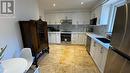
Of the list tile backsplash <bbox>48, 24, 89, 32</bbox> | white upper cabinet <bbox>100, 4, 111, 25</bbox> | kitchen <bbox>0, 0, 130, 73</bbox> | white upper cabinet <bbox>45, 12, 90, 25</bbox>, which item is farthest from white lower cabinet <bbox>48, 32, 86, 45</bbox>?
white upper cabinet <bbox>100, 4, 111, 25</bbox>

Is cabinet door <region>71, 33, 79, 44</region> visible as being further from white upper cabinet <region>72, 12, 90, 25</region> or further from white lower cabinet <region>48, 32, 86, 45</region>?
white upper cabinet <region>72, 12, 90, 25</region>

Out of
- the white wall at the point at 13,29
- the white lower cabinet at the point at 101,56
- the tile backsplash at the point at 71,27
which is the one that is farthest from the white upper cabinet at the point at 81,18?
the white wall at the point at 13,29

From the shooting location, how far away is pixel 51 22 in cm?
656

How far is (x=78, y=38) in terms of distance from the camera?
6117 mm

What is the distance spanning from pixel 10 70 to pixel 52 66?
5.94 ft

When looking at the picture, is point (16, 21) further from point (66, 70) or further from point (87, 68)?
point (87, 68)

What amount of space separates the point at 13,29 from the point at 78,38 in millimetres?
4205

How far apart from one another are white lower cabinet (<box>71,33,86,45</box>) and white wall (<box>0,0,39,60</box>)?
11.1ft

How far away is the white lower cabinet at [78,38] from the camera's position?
19.9 ft

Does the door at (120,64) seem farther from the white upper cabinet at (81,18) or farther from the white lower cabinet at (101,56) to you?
the white upper cabinet at (81,18)

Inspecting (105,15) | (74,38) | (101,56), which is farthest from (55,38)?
(101,56)

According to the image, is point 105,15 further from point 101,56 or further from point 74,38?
point 74,38

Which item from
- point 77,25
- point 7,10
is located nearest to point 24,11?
point 7,10

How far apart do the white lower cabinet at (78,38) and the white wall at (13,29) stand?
3385 mm
